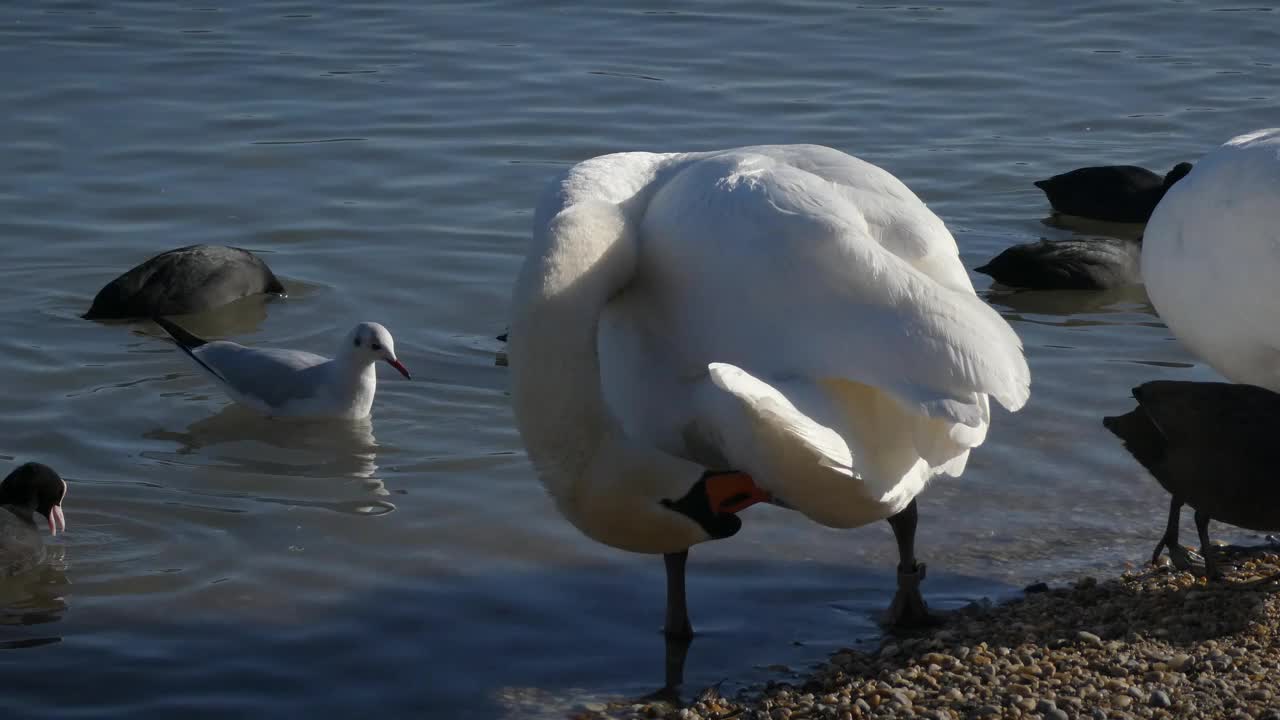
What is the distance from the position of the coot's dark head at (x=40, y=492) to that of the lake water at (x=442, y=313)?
130mm

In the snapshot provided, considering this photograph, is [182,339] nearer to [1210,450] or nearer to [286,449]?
[286,449]

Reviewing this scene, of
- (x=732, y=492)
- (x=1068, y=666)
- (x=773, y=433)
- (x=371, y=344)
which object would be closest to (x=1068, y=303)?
(x=371, y=344)

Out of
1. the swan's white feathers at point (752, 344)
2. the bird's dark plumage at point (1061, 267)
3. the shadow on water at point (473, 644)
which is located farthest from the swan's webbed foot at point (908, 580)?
the bird's dark plumage at point (1061, 267)

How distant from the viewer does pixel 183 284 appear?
31.2 ft

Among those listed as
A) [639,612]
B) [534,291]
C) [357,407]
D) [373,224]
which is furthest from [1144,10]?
[534,291]

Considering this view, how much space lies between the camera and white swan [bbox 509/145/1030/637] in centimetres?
416

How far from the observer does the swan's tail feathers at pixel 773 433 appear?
12.4 feet

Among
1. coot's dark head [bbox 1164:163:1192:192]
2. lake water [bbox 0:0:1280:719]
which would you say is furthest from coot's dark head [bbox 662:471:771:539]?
coot's dark head [bbox 1164:163:1192:192]

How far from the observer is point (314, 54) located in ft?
54.6

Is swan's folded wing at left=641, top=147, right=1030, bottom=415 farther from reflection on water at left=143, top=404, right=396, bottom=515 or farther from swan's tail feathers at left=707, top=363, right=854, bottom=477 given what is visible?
reflection on water at left=143, top=404, right=396, bottom=515

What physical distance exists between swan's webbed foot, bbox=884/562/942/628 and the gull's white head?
318 cm

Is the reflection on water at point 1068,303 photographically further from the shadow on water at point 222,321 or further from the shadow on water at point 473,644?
the shadow on water at point 222,321

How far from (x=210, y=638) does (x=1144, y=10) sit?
15.8m

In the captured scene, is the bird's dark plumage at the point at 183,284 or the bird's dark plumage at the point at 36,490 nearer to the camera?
the bird's dark plumage at the point at 36,490
